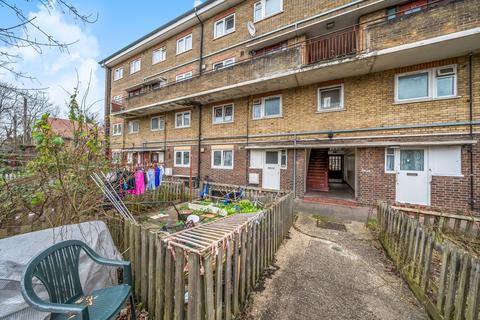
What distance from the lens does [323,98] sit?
892 cm

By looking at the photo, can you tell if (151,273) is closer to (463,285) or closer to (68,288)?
(68,288)

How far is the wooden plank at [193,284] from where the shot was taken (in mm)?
1913

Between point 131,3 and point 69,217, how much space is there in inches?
201

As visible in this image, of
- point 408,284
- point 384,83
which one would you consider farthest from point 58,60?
point 384,83

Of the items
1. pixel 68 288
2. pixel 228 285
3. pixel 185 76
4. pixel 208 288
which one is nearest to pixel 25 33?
pixel 68 288

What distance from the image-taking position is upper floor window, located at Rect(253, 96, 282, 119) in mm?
9930

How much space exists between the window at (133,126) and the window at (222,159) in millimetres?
8650

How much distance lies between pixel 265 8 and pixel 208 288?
1310 cm

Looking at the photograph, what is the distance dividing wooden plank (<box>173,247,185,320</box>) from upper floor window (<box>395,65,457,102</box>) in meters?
9.33

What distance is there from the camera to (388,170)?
7.47 metres

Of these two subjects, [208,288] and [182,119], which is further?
[182,119]

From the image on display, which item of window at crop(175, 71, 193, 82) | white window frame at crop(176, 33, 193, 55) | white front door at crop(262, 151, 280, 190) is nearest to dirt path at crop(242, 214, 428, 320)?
white front door at crop(262, 151, 280, 190)

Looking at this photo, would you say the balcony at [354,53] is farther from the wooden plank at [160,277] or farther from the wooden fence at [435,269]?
the wooden plank at [160,277]

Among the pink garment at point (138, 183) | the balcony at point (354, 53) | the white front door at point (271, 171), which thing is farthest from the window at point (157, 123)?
the white front door at point (271, 171)
